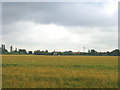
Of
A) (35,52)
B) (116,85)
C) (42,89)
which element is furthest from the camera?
(35,52)

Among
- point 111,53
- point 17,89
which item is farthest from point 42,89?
point 111,53

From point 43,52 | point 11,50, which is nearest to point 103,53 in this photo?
point 43,52

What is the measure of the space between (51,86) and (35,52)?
159 m

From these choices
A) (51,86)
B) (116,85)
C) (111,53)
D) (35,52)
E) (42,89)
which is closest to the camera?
(42,89)

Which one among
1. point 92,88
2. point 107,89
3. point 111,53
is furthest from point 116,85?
point 111,53

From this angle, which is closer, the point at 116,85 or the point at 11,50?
the point at 116,85

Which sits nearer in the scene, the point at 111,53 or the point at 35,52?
the point at 111,53

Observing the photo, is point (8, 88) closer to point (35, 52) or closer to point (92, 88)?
point (92, 88)

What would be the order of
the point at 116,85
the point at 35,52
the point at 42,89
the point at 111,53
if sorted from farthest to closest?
the point at 35,52 < the point at 111,53 < the point at 116,85 < the point at 42,89

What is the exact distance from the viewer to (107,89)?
394 inches

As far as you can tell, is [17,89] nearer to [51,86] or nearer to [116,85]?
[51,86]

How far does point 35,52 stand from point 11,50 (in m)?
23.3

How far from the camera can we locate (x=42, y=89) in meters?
9.57

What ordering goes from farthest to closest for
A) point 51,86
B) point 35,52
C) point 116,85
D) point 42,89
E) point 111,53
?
point 35,52 → point 111,53 → point 116,85 → point 51,86 → point 42,89
